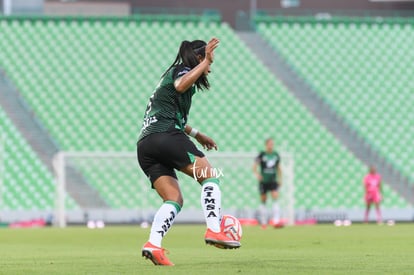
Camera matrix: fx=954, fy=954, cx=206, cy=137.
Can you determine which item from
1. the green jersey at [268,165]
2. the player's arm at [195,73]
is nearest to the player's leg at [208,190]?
the player's arm at [195,73]

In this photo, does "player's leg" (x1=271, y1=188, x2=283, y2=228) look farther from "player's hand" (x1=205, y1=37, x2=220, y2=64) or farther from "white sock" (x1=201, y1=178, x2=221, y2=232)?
"player's hand" (x1=205, y1=37, x2=220, y2=64)

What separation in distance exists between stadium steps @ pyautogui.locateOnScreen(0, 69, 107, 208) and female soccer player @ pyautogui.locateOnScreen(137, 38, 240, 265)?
16.7 m

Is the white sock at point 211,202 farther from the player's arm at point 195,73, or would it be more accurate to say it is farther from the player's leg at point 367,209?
the player's leg at point 367,209

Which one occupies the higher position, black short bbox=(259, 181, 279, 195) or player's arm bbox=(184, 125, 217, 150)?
player's arm bbox=(184, 125, 217, 150)

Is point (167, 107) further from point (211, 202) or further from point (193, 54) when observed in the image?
point (211, 202)

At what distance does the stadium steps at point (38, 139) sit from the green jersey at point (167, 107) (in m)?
16.7

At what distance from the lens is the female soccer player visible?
837 cm

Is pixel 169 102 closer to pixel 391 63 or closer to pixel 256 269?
pixel 256 269

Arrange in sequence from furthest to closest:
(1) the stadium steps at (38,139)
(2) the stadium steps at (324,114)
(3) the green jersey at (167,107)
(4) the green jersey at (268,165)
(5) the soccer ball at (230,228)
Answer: (2) the stadium steps at (324,114)
(1) the stadium steps at (38,139)
(4) the green jersey at (268,165)
(3) the green jersey at (167,107)
(5) the soccer ball at (230,228)

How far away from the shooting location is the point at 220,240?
833 cm

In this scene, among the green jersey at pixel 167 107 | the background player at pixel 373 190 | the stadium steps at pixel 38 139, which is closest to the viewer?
the green jersey at pixel 167 107

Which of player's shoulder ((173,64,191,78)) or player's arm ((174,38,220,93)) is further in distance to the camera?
player's shoulder ((173,64,191,78))

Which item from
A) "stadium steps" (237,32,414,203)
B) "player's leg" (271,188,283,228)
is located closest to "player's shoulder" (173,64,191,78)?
"player's leg" (271,188,283,228)

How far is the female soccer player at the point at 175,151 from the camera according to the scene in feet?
27.5
